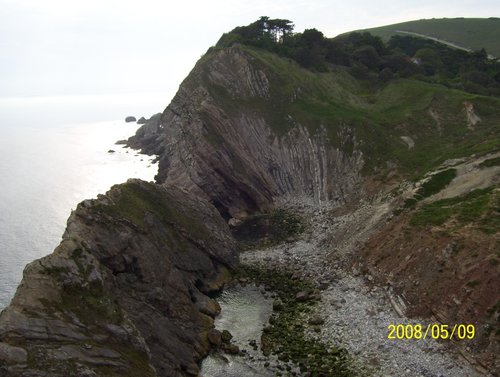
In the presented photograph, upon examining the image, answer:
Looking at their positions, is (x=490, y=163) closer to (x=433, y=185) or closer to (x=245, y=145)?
(x=433, y=185)

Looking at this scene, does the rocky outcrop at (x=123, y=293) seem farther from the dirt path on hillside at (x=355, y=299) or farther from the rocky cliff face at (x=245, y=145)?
the rocky cliff face at (x=245, y=145)

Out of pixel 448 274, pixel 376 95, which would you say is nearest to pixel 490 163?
pixel 448 274

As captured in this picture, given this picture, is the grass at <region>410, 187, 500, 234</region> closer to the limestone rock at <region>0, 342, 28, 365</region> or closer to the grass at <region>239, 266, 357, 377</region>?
the grass at <region>239, 266, 357, 377</region>

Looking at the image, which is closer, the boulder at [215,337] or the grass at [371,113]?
the boulder at [215,337]

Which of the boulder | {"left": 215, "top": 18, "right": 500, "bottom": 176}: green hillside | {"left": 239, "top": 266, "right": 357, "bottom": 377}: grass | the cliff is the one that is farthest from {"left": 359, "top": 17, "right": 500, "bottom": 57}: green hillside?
the boulder

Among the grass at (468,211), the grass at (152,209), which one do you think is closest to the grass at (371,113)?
the grass at (468,211)

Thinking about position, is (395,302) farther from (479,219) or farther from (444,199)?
(444,199)
